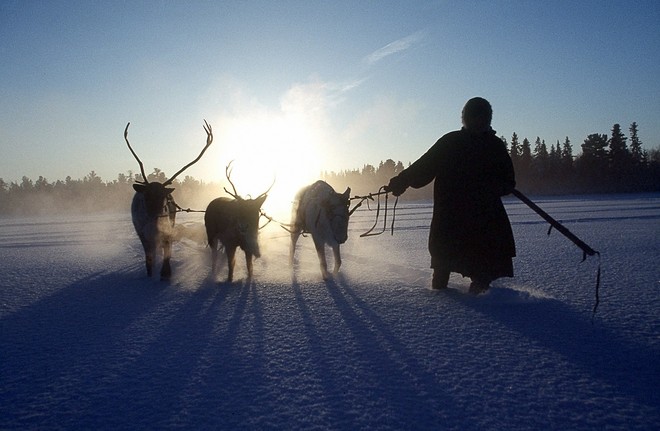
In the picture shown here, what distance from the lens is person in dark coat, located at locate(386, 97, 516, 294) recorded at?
430cm

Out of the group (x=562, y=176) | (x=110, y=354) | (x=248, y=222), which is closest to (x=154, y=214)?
(x=248, y=222)

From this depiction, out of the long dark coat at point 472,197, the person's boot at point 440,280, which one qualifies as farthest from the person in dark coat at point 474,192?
the person's boot at point 440,280

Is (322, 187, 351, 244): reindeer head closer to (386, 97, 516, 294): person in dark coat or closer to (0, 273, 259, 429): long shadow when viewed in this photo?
(386, 97, 516, 294): person in dark coat

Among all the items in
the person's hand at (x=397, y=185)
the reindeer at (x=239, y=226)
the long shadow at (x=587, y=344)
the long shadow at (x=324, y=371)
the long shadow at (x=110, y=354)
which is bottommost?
the long shadow at (x=110, y=354)

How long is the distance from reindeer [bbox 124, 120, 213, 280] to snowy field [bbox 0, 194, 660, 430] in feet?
3.10

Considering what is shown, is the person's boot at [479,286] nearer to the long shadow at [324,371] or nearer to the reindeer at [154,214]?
the long shadow at [324,371]

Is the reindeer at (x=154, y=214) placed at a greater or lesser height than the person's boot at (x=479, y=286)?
greater

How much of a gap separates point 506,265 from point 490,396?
2.60 metres

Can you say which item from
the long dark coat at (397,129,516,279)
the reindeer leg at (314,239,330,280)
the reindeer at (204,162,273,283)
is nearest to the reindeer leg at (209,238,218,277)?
the reindeer at (204,162,273,283)

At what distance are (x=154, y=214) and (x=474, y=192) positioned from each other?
16.0 ft

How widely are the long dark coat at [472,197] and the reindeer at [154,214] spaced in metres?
4.04

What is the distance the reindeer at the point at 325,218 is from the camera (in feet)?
18.7

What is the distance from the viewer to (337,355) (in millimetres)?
2703

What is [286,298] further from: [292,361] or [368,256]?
[368,256]
